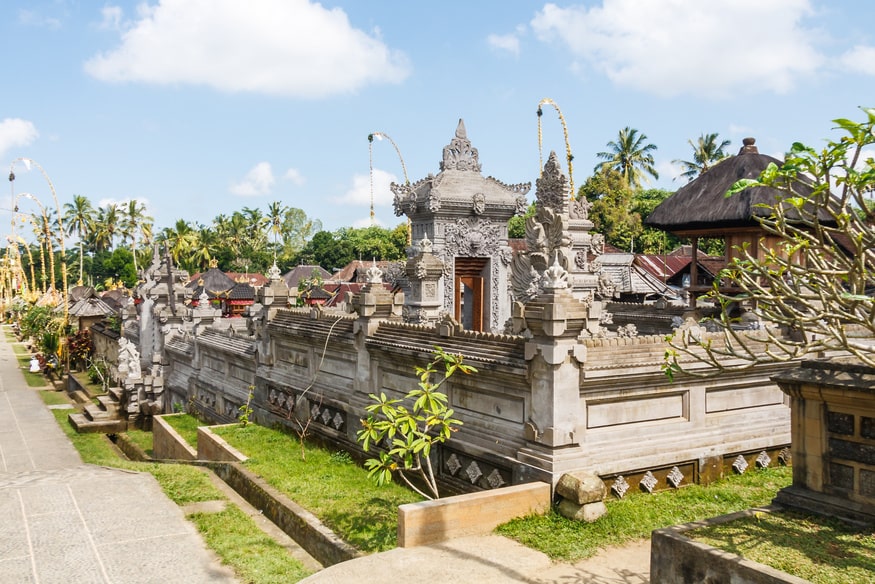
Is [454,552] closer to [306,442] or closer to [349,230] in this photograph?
[306,442]

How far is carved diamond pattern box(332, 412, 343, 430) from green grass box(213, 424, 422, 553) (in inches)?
22.8

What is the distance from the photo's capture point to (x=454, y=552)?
8.36 meters

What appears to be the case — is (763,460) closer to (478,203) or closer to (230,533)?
(230,533)

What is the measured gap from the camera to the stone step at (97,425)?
83.0 feet

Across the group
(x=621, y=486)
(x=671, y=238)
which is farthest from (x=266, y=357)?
(x=671, y=238)

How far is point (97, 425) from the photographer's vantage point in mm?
25516

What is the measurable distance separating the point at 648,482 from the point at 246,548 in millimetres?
6088

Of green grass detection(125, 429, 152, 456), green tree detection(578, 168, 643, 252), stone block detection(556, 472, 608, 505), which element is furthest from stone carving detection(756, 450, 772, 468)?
green tree detection(578, 168, 643, 252)

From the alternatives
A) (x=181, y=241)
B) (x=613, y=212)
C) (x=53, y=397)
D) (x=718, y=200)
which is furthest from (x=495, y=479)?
(x=181, y=241)

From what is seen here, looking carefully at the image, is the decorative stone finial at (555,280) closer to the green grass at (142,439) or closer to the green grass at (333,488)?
the green grass at (333,488)

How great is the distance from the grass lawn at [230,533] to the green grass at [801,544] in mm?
5587

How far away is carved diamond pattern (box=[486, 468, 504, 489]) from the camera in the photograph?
10.6m

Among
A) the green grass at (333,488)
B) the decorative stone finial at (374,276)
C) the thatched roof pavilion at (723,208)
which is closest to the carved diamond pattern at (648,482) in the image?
the green grass at (333,488)

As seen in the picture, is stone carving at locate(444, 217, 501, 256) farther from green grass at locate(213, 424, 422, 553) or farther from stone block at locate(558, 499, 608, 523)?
stone block at locate(558, 499, 608, 523)
